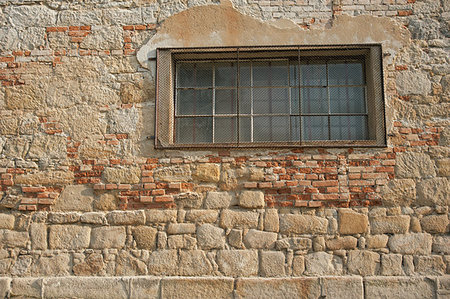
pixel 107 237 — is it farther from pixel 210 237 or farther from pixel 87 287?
pixel 210 237

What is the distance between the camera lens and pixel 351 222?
4023 mm

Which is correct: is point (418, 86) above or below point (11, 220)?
above

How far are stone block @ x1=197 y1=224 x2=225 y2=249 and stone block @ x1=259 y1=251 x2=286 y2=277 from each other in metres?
0.39

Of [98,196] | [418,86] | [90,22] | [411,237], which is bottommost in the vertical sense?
[411,237]

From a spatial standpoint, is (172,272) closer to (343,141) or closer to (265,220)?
(265,220)

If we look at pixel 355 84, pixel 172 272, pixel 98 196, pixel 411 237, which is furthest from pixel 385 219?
pixel 98 196

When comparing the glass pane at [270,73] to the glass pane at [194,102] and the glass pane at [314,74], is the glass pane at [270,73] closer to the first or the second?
the glass pane at [314,74]

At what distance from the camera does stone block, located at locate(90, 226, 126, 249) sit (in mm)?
4082

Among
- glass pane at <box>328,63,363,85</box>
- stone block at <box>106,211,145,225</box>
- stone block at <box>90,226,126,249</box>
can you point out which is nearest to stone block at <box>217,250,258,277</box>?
stone block at <box>106,211,145,225</box>

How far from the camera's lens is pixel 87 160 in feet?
13.9

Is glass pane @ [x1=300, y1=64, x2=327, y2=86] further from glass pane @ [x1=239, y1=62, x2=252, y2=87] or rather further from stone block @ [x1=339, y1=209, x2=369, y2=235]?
stone block @ [x1=339, y1=209, x2=369, y2=235]

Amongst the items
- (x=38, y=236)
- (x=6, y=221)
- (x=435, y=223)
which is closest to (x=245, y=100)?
(x=435, y=223)

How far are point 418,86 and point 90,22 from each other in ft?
10.7

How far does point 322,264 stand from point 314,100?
1.57 meters
